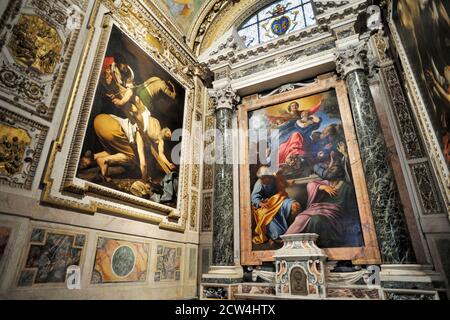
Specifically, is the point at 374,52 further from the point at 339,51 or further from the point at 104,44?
the point at 104,44

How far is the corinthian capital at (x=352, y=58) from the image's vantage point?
19.7ft

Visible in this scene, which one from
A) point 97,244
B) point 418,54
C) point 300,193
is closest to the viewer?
point 418,54

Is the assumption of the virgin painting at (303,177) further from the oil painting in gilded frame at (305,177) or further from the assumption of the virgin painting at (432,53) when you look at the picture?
the assumption of the virgin painting at (432,53)

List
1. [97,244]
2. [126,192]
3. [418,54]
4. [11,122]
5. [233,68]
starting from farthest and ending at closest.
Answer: [233,68], [126,192], [97,244], [418,54], [11,122]

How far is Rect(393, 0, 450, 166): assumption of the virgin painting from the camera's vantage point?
115 inches

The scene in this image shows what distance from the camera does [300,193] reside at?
6070 mm

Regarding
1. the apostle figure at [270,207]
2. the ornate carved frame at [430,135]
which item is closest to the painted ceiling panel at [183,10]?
the apostle figure at [270,207]

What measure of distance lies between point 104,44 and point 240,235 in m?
5.01

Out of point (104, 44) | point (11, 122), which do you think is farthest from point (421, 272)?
point (104, 44)

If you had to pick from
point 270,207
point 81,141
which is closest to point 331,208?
point 270,207

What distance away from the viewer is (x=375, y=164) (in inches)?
201

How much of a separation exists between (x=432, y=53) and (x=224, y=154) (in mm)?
4573

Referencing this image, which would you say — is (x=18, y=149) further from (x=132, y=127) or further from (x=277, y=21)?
(x=277, y=21)

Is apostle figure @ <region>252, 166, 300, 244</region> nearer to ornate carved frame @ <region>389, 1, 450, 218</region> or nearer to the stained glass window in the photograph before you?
ornate carved frame @ <region>389, 1, 450, 218</region>
